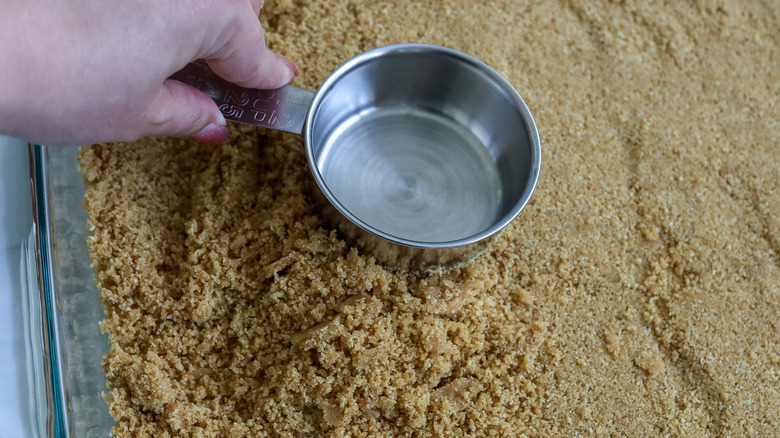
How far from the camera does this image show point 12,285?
4.83 feet

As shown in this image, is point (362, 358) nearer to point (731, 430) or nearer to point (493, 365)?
point (493, 365)

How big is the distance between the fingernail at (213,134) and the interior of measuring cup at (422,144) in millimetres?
209

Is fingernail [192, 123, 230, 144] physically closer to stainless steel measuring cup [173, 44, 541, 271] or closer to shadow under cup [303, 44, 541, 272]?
stainless steel measuring cup [173, 44, 541, 271]

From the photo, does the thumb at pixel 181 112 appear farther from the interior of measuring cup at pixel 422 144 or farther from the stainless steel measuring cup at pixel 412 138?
the interior of measuring cup at pixel 422 144

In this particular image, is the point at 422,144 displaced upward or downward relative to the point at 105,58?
downward

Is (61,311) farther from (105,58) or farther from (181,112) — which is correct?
(105,58)

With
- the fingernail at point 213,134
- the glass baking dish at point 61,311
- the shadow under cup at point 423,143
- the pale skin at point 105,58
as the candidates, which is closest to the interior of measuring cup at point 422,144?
the shadow under cup at point 423,143

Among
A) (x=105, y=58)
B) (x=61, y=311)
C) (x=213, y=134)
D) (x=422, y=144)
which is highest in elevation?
(x=105, y=58)

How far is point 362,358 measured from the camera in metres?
1.38

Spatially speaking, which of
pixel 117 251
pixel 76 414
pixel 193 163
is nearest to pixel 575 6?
pixel 193 163

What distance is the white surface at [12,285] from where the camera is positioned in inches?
54.7

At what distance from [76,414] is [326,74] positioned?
994 mm

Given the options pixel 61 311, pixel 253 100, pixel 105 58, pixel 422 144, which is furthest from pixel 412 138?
pixel 61 311

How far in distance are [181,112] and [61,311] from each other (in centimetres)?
55
